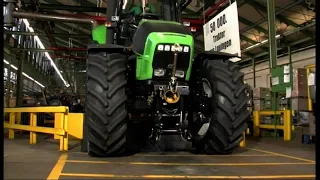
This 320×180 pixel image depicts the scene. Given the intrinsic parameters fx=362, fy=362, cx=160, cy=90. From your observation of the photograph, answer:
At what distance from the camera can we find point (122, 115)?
13.8 ft

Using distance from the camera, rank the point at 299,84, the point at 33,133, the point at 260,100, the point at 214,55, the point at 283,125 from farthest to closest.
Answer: the point at 260,100, the point at 283,125, the point at 299,84, the point at 33,133, the point at 214,55

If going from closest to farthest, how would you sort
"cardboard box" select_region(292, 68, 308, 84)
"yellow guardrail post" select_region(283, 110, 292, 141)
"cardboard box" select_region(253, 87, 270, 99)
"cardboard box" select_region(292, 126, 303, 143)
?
1. "cardboard box" select_region(292, 68, 308, 84)
2. "cardboard box" select_region(292, 126, 303, 143)
3. "yellow guardrail post" select_region(283, 110, 292, 141)
4. "cardboard box" select_region(253, 87, 270, 99)

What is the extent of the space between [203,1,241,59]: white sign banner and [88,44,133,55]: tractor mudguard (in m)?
2.04

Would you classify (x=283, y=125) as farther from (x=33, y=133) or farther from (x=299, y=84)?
(x=33, y=133)

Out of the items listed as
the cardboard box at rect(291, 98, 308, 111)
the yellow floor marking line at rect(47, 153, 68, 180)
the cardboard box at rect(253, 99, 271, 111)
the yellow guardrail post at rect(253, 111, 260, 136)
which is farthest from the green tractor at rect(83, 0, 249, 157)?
the cardboard box at rect(253, 99, 271, 111)

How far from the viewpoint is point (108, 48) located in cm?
451

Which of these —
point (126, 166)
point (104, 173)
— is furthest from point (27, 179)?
point (126, 166)

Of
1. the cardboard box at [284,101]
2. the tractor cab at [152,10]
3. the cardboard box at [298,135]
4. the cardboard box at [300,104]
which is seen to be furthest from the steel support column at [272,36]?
the tractor cab at [152,10]

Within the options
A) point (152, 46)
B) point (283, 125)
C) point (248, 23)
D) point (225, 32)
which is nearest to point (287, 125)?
point (283, 125)

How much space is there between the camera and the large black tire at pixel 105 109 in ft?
13.5

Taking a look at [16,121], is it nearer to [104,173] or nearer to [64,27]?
[104,173]

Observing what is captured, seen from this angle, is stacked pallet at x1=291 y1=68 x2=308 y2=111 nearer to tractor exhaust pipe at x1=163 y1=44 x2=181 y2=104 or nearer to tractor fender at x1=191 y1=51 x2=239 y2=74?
tractor fender at x1=191 y1=51 x2=239 y2=74

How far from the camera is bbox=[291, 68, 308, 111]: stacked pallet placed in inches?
294

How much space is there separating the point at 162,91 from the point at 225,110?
0.80 m
